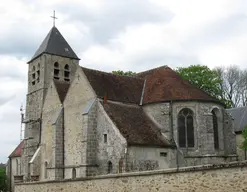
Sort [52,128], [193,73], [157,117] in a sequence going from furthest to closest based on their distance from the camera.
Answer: [193,73]
[52,128]
[157,117]

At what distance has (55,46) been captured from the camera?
36.0m

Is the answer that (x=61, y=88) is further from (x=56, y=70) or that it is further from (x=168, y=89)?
(x=168, y=89)

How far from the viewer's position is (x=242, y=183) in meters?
12.7

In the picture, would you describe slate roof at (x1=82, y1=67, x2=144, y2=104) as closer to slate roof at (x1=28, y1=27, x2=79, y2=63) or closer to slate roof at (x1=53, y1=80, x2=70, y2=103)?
slate roof at (x1=53, y1=80, x2=70, y2=103)

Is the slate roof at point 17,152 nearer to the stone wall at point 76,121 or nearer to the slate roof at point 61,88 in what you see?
the slate roof at point 61,88

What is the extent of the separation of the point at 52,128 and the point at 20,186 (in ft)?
17.5

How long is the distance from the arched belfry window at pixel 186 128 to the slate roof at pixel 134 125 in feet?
4.79

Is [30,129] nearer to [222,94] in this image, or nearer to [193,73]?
[193,73]

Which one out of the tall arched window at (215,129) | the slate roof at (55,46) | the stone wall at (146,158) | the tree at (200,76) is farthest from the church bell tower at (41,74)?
the tall arched window at (215,129)

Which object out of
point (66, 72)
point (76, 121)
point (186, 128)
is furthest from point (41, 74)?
point (186, 128)

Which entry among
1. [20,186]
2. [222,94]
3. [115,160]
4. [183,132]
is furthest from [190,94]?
[222,94]

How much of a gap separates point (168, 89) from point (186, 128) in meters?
3.07

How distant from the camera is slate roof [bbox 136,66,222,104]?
2722 centimetres

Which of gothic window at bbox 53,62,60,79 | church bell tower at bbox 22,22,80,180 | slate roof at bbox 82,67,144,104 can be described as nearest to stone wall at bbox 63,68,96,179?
slate roof at bbox 82,67,144,104
